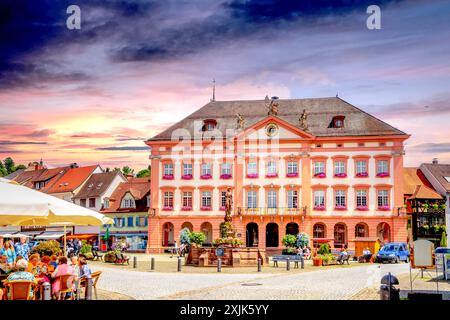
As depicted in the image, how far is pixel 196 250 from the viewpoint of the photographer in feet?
114

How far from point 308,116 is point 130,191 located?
1810cm

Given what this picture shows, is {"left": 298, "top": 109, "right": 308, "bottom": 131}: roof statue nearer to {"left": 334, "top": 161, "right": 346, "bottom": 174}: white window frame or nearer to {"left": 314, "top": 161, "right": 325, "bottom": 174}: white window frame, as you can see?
{"left": 314, "top": 161, "right": 325, "bottom": 174}: white window frame

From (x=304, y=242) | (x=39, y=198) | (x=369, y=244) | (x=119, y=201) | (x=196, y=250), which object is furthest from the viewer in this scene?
(x=119, y=201)

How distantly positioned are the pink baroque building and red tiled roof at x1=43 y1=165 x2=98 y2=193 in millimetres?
13945

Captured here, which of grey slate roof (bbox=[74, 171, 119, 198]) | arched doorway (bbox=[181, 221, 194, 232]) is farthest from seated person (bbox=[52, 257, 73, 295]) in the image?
grey slate roof (bbox=[74, 171, 119, 198])

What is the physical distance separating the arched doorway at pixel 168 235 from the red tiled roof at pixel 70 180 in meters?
13.4

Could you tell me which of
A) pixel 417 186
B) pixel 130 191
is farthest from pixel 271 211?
pixel 130 191

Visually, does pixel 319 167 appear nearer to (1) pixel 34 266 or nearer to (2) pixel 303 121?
(2) pixel 303 121

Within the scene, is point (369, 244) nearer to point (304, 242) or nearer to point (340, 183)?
point (304, 242)

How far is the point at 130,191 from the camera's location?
211ft

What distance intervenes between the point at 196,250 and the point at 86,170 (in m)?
38.9

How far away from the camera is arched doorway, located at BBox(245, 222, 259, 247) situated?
57.1 m

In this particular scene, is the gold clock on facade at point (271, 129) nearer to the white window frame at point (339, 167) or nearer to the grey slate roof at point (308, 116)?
the grey slate roof at point (308, 116)
